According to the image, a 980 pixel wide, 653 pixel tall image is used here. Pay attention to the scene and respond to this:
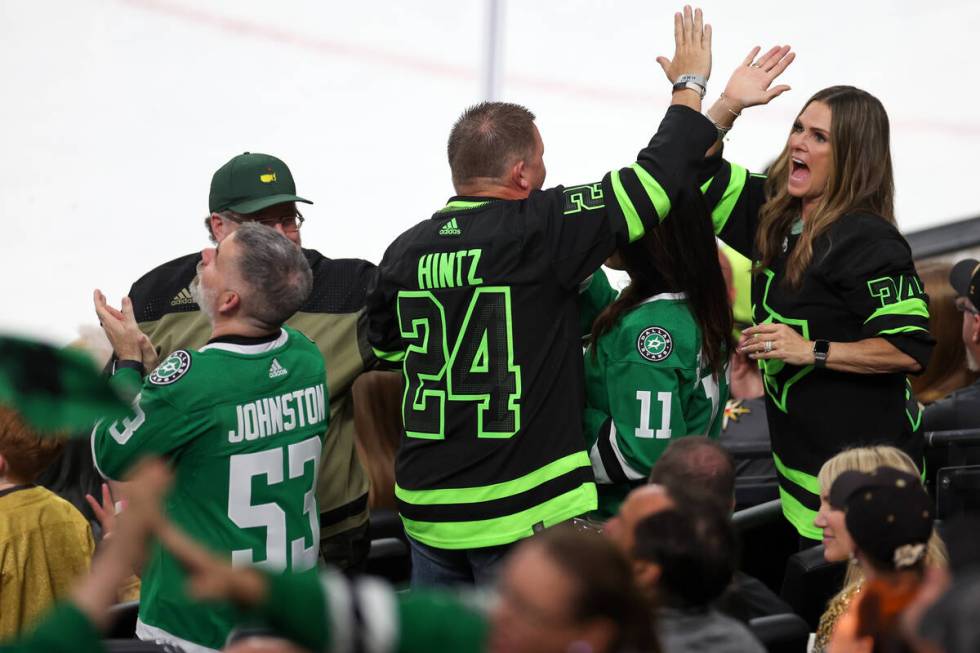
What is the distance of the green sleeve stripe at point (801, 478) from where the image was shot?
2.34 meters

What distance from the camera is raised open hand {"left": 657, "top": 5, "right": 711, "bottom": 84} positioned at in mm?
2234

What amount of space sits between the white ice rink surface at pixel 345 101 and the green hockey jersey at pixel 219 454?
2845mm

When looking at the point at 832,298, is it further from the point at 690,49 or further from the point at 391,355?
the point at 391,355

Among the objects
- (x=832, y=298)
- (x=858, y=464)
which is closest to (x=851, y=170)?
(x=832, y=298)

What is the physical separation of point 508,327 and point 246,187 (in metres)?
0.77

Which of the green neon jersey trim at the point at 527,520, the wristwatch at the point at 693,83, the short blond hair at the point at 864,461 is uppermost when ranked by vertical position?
the wristwatch at the point at 693,83

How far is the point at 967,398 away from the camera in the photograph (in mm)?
2846

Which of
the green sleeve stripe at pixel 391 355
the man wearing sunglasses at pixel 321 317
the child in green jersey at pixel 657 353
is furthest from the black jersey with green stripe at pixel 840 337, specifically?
the man wearing sunglasses at pixel 321 317

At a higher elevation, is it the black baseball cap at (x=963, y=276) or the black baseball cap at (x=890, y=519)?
the black baseball cap at (x=963, y=276)

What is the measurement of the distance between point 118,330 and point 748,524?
1330mm

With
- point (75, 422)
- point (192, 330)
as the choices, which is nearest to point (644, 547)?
point (75, 422)

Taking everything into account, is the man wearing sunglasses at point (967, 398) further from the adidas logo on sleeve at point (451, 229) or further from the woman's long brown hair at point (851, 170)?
the adidas logo on sleeve at point (451, 229)

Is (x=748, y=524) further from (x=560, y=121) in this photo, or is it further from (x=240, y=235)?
(x=560, y=121)

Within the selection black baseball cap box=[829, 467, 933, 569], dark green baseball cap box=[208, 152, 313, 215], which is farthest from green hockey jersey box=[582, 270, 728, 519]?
dark green baseball cap box=[208, 152, 313, 215]
